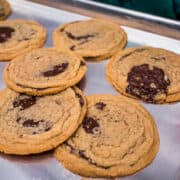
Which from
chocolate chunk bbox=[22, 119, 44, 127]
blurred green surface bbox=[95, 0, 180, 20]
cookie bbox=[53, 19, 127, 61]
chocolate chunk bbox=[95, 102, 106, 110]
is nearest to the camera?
chocolate chunk bbox=[22, 119, 44, 127]

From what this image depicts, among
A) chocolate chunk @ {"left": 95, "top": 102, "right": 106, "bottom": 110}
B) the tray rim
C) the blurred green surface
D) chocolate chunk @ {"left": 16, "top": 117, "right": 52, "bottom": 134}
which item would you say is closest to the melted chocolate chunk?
chocolate chunk @ {"left": 95, "top": 102, "right": 106, "bottom": 110}

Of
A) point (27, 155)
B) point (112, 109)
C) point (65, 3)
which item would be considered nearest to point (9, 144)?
point (27, 155)

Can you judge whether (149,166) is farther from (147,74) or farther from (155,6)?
(155,6)

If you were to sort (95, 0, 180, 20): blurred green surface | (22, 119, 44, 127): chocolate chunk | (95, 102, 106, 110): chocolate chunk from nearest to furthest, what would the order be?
1. (22, 119, 44, 127): chocolate chunk
2. (95, 102, 106, 110): chocolate chunk
3. (95, 0, 180, 20): blurred green surface

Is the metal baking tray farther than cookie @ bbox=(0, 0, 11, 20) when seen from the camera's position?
No

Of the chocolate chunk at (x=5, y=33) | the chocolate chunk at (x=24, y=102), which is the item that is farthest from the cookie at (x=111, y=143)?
the chocolate chunk at (x=5, y=33)

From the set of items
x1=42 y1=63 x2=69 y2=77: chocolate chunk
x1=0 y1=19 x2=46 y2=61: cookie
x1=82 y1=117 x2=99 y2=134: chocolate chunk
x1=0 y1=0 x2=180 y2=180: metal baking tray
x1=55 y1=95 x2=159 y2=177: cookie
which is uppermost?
x1=42 y1=63 x2=69 y2=77: chocolate chunk

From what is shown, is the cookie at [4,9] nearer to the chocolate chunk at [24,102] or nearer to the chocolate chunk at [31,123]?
the chocolate chunk at [24,102]

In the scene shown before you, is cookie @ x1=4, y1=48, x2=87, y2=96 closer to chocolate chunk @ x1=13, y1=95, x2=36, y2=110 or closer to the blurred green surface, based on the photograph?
chocolate chunk @ x1=13, y1=95, x2=36, y2=110
